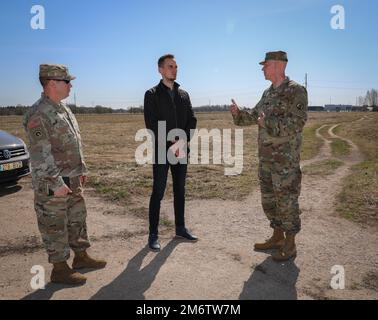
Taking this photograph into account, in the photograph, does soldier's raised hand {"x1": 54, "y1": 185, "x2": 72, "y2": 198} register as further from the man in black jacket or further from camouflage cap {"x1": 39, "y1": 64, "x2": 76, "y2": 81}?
the man in black jacket

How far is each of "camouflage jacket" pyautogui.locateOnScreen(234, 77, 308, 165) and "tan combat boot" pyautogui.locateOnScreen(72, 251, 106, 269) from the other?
2422 millimetres

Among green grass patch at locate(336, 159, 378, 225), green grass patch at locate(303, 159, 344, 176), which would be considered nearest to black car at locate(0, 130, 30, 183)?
green grass patch at locate(336, 159, 378, 225)

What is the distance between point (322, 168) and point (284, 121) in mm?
7227

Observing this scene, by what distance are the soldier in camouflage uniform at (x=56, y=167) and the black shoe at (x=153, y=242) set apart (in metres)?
1.07

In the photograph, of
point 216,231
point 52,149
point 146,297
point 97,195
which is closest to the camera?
point 146,297

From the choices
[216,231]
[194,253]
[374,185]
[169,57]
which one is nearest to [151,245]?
[194,253]

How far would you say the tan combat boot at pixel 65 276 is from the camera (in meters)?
3.92

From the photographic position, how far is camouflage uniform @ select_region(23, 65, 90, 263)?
3723 mm

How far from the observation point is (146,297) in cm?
364

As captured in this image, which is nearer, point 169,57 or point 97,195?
point 169,57

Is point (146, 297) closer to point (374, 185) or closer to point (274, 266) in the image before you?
point (274, 266)

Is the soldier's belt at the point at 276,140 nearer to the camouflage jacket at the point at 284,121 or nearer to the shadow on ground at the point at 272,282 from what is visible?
the camouflage jacket at the point at 284,121
